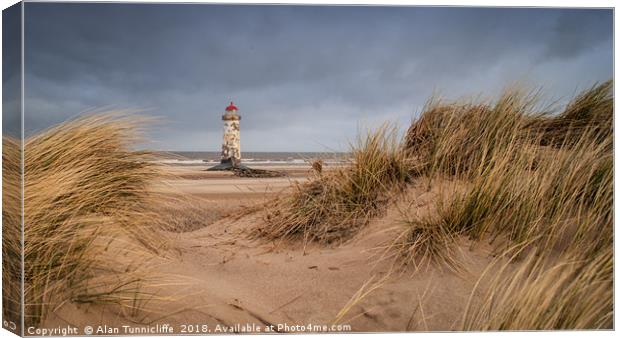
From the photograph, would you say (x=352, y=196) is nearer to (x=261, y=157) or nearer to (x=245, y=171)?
(x=261, y=157)

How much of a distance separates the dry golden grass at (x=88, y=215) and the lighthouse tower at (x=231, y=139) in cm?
54

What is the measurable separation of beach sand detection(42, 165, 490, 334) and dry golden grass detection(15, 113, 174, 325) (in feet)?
0.36

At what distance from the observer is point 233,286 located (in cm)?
295

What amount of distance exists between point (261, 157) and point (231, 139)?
0.43 metres

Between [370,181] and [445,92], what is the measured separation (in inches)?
32.9

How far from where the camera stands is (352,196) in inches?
144

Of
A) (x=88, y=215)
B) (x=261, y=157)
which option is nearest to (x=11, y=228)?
(x=88, y=215)

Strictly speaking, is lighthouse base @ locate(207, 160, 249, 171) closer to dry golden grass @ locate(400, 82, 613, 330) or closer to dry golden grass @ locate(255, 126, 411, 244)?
dry golden grass @ locate(255, 126, 411, 244)

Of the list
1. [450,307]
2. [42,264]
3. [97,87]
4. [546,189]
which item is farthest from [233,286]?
[546,189]

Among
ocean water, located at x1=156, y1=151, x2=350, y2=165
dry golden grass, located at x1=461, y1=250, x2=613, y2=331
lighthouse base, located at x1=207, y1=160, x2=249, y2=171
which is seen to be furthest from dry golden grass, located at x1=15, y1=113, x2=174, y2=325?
dry golden grass, located at x1=461, y1=250, x2=613, y2=331

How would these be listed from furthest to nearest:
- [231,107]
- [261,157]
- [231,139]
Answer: [261,157] < [231,139] < [231,107]

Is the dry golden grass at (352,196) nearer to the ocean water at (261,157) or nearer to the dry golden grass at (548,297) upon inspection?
the ocean water at (261,157)

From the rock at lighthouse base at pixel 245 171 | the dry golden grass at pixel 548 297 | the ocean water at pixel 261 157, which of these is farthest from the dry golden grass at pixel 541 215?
the rock at lighthouse base at pixel 245 171

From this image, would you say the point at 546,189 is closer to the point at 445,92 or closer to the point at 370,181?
the point at 445,92
